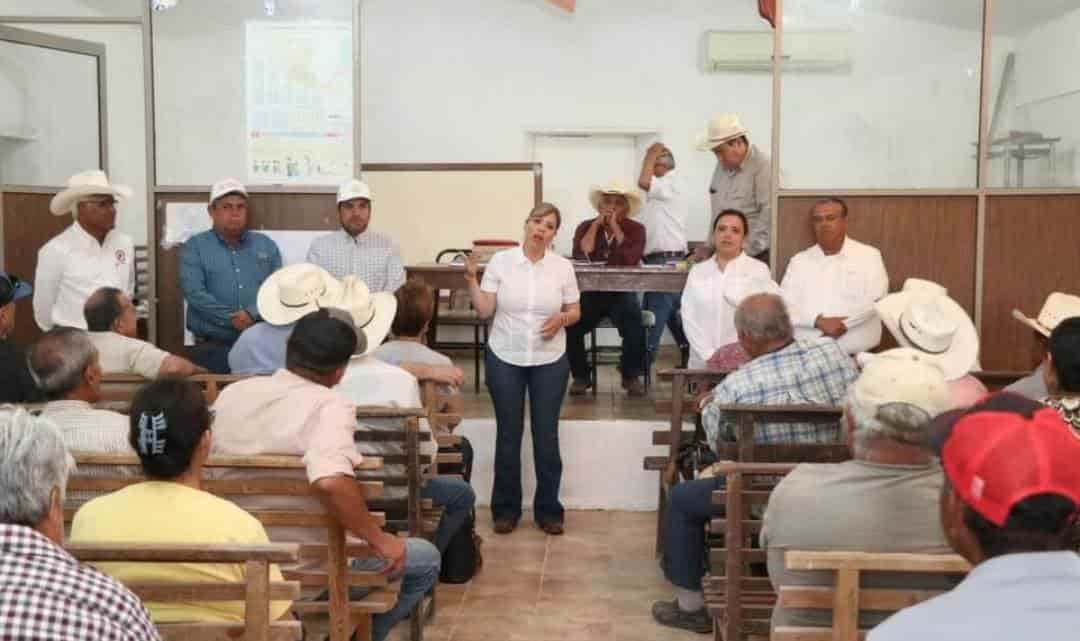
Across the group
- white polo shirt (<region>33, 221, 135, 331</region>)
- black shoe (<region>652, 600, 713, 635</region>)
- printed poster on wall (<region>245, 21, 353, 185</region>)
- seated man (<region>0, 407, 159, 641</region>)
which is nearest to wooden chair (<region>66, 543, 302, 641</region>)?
seated man (<region>0, 407, 159, 641</region>)

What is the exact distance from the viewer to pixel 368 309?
4520 mm

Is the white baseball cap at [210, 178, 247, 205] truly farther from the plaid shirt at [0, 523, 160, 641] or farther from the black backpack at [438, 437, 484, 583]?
the plaid shirt at [0, 523, 160, 641]

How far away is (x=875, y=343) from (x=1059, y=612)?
12.9ft

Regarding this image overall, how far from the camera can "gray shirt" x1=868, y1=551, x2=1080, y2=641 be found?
1.32 m

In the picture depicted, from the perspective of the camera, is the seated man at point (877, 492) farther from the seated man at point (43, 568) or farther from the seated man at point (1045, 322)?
the seated man at point (1045, 322)

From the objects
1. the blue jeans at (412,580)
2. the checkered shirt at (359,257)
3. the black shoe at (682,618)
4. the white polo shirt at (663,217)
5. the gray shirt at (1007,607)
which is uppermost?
the white polo shirt at (663,217)

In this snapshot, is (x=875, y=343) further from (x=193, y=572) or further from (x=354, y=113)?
(x=193, y=572)

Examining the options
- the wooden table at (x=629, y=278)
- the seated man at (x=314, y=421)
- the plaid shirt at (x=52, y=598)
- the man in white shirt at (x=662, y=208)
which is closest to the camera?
the plaid shirt at (x=52, y=598)

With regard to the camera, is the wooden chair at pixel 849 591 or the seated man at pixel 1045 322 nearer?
the wooden chair at pixel 849 591

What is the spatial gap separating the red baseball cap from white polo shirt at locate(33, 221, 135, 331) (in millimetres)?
4774

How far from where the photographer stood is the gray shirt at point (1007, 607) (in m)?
1.32

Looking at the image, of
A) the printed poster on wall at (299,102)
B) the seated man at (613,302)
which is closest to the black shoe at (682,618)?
the printed poster on wall at (299,102)

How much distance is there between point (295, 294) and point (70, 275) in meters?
1.60

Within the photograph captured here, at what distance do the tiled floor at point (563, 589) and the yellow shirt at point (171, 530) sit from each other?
67.7 inches
